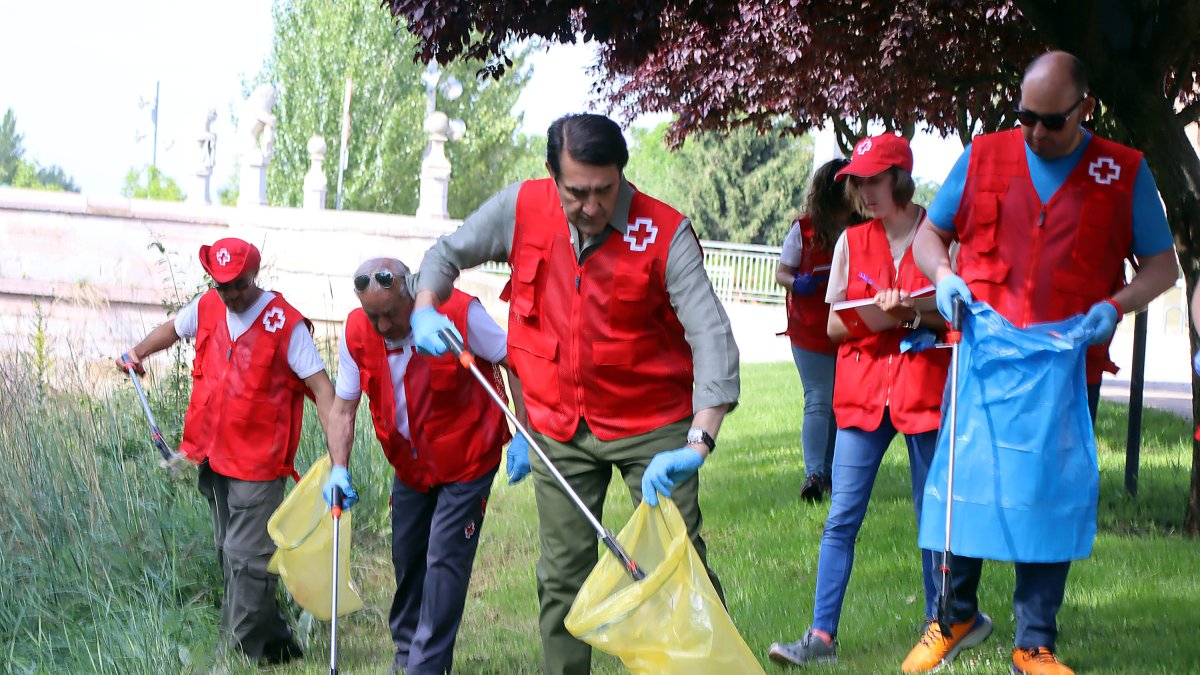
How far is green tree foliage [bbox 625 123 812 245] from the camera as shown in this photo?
45.3 m

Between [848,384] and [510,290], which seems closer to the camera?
[510,290]

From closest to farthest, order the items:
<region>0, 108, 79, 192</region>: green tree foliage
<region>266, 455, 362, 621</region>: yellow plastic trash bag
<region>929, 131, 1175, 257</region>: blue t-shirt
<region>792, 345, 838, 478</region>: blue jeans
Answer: <region>929, 131, 1175, 257</region>: blue t-shirt, <region>266, 455, 362, 621</region>: yellow plastic trash bag, <region>792, 345, 838, 478</region>: blue jeans, <region>0, 108, 79, 192</region>: green tree foliage

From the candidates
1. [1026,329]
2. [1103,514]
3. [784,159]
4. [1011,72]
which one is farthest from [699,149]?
[1026,329]

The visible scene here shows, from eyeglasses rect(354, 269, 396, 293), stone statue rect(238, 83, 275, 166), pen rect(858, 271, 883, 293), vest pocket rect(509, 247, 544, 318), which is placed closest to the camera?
vest pocket rect(509, 247, 544, 318)

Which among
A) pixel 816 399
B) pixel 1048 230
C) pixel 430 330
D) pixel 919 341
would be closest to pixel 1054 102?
pixel 1048 230

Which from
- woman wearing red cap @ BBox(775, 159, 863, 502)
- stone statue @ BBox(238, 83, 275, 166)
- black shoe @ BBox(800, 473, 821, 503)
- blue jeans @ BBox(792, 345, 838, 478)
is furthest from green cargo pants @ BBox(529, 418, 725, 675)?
stone statue @ BBox(238, 83, 275, 166)

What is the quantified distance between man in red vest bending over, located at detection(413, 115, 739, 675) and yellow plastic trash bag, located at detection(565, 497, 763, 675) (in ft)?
0.96

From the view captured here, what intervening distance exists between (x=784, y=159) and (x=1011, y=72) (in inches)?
1386

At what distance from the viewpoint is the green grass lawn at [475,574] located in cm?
532

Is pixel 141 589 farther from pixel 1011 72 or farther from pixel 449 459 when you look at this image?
pixel 1011 72

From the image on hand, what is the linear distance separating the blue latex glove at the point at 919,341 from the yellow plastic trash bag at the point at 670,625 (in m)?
1.60

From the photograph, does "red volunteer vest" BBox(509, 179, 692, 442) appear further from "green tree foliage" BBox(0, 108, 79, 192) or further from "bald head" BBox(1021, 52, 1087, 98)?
"green tree foliage" BBox(0, 108, 79, 192)

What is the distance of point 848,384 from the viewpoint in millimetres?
5035

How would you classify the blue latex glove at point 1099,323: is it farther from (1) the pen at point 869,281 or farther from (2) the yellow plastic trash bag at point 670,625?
(2) the yellow plastic trash bag at point 670,625
